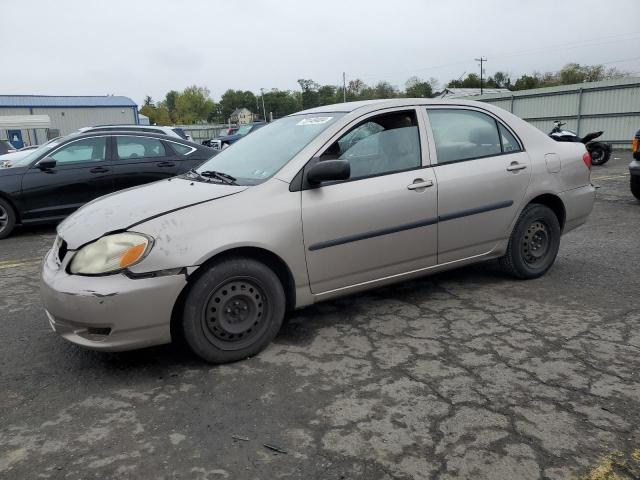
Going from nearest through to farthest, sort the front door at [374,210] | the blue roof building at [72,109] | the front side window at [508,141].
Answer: the front door at [374,210] < the front side window at [508,141] < the blue roof building at [72,109]

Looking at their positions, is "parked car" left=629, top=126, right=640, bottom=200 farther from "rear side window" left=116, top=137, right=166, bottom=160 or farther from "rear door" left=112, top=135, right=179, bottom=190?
"rear side window" left=116, top=137, right=166, bottom=160

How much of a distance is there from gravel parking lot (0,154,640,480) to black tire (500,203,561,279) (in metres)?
0.35

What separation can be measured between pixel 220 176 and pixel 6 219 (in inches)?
211

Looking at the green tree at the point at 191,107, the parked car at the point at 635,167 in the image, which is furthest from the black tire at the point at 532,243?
the green tree at the point at 191,107

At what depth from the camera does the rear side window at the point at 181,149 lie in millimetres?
8742

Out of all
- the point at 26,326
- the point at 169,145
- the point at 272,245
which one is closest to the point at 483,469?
the point at 272,245

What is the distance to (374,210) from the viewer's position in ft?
12.0

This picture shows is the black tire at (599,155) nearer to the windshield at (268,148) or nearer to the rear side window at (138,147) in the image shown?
the rear side window at (138,147)

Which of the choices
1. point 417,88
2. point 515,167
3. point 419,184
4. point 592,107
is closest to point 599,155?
point 592,107

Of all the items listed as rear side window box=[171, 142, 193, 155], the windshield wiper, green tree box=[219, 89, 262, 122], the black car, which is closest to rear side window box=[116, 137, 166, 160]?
the black car

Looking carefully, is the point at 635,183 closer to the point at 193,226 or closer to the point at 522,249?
the point at 522,249

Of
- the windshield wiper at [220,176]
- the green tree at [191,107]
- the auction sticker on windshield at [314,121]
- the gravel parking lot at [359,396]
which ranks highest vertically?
the green tree at [191,107]

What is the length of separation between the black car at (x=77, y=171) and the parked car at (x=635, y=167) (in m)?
7.03

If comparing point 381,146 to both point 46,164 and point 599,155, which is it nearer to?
point 46,164
